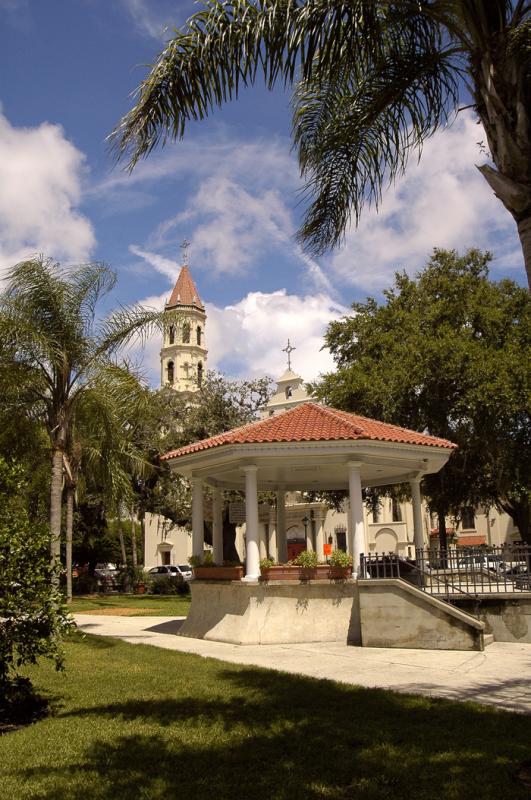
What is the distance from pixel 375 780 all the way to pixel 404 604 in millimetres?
8375

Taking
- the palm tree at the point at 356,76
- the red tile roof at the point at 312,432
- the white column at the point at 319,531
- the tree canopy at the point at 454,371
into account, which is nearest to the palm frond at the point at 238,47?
the palm tree at the point at 356,76

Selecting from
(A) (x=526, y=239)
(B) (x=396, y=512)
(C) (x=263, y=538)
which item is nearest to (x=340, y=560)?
(A) (x=526, y=239)

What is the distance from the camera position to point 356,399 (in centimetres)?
2597

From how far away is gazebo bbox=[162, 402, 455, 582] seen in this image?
15414 mm

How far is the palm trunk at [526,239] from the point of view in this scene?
618 centimetres

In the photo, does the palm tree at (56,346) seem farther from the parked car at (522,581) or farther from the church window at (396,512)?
the church window at (396,512)

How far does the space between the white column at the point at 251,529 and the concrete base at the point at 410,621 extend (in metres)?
2.36

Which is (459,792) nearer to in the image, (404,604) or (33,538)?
(33,538)

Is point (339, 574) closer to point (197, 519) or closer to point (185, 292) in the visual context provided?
point (197, 519)

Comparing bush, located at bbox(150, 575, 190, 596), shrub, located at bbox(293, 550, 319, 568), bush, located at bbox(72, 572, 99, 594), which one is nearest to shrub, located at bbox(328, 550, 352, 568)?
shrub, located at bbox(293, 550, 319, 568)

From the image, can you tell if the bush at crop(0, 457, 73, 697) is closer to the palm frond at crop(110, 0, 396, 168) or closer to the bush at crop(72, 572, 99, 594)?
the palm frond at crop(110, 0, 396, 168)

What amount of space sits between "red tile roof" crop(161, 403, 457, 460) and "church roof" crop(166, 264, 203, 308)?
58.2 meters

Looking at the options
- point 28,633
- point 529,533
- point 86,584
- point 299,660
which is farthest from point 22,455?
point 86,584

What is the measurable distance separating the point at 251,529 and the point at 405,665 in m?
5.05
